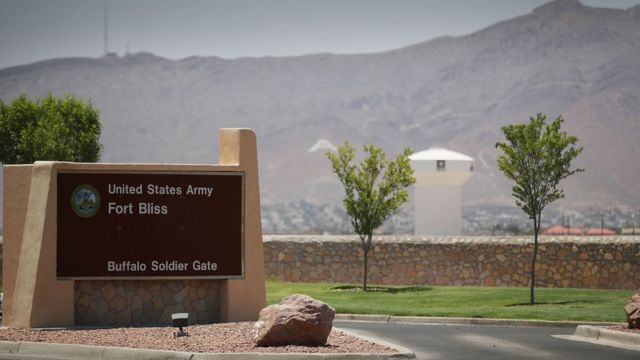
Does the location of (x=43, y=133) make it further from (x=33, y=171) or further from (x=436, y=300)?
(x=33, y=171)

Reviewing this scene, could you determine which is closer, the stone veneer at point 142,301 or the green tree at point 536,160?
the stone veneer at point 142,301

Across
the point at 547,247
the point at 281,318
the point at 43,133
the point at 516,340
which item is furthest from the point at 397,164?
the point at 281,318

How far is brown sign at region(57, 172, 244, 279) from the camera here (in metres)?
20.4

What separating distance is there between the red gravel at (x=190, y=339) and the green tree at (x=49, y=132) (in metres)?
22.5

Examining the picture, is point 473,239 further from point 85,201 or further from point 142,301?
point 85,201

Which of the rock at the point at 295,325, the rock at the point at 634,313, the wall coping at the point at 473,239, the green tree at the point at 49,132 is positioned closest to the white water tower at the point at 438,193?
the wall coping at the point at 473,239

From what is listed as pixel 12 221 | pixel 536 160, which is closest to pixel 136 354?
pixel 12 221

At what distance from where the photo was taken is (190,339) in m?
18.1

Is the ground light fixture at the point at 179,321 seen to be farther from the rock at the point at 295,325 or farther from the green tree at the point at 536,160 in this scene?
the green tree at the point at 536,160

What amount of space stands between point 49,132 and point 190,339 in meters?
25.1

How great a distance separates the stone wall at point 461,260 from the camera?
37.1 meters

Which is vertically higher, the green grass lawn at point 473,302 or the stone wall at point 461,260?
the stone wall at point 461,260

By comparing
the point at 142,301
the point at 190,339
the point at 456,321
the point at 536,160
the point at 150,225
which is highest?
the point at 536,160

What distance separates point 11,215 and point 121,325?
2.89 metres
